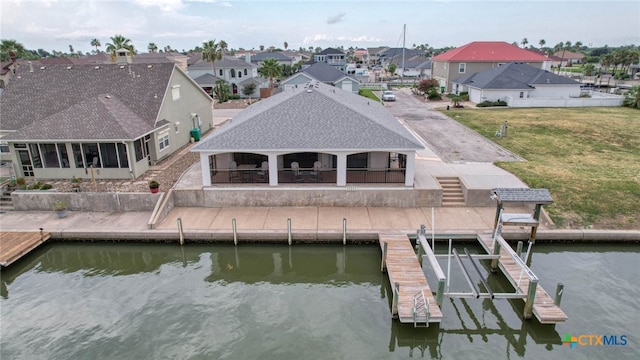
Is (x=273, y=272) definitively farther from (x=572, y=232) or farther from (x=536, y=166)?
(x=536, y=166)

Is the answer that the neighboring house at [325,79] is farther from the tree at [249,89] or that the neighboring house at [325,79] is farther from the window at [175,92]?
the window at [175,92]

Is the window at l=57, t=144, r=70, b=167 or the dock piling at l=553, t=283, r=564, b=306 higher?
the window at l=57, t=144, r=70, b=167

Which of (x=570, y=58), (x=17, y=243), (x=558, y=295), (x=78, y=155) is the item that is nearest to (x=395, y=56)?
(x=570, y=58)

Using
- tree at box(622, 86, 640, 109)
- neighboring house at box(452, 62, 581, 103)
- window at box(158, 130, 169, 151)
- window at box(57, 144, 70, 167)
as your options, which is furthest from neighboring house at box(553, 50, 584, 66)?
window at box(57, 144, 70, 167)

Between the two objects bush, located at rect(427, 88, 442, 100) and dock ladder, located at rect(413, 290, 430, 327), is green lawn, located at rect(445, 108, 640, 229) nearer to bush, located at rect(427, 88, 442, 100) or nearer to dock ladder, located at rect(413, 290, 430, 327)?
dock ladder, located at rect(413, 290, 430, 327)

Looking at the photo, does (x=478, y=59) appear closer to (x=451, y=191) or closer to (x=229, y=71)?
(x=229, y=71)

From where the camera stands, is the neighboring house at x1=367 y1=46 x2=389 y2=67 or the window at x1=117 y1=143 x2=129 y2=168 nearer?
the window at x1=117 y1=143 x2=129 y2=168
